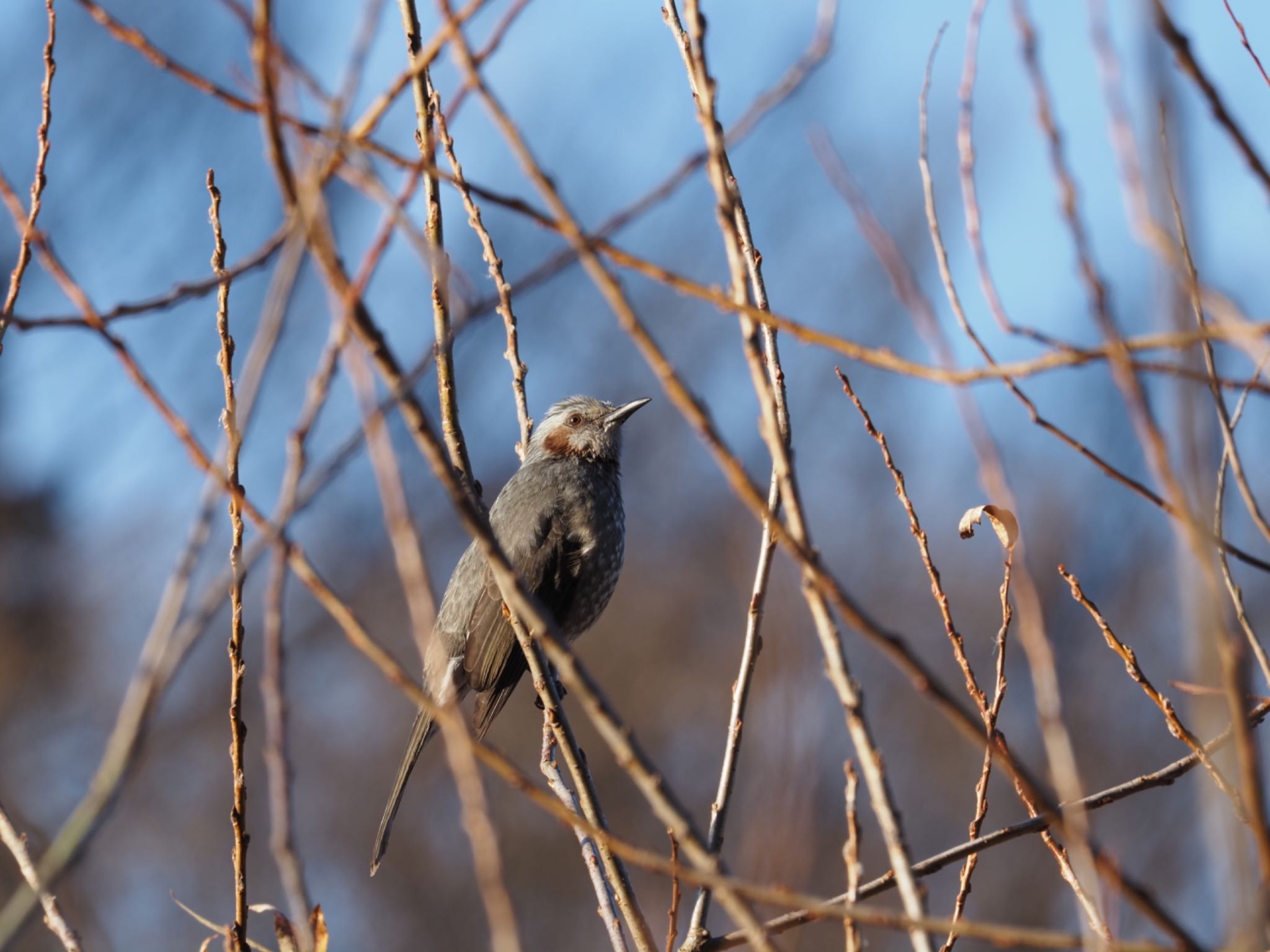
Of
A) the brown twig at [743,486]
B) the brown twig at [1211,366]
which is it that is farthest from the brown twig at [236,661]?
the brown twig at [1211,366]

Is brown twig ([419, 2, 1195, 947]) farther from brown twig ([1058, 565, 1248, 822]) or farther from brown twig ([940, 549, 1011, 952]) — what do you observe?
brown twig ([1058, 565, 1248, 822])

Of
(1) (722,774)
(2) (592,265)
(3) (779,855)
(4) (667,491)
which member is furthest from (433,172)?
(4) (667,491)

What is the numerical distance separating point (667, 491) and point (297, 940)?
2360 centimetres

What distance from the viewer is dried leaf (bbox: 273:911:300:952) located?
292 cm

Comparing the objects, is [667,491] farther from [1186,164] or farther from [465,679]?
[1186,164]

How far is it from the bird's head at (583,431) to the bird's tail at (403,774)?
1.69m

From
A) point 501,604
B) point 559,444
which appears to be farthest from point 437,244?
point 559,444

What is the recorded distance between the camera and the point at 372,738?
2330 centimetres

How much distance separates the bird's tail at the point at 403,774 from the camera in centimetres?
546

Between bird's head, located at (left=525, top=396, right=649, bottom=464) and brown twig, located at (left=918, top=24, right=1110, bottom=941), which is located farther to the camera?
bird's head, located at (left=525, top=396, right=649, bottom=464)

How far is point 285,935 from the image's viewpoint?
293cm

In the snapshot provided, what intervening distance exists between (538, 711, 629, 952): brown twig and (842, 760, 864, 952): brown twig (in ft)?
2.69

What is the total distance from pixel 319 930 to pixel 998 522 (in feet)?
5.61

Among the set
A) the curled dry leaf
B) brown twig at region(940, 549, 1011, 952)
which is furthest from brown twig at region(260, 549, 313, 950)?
brown twig at region(940, 549, 1011, 952)
